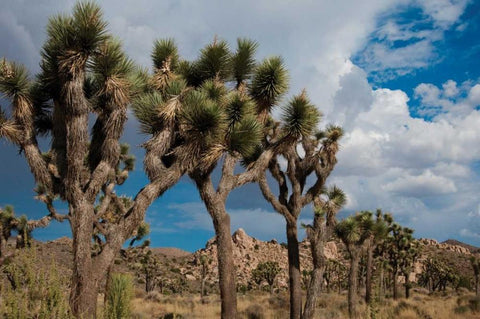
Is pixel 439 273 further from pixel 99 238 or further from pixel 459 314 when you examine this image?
pixel 99 238

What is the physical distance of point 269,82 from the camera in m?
13.8

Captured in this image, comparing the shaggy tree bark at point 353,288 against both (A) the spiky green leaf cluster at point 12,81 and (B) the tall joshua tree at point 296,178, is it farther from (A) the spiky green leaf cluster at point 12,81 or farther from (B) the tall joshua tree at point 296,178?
(A) the spiky green leaf cluster at point 12,81

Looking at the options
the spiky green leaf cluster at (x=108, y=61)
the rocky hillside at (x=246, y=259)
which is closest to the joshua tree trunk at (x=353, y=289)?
the spiky green leaf cluster at (x=108, y=61)

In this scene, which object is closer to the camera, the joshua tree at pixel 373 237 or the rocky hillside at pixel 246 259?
the joshua tree at pixel 373 237

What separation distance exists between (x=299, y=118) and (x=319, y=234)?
5292 mm

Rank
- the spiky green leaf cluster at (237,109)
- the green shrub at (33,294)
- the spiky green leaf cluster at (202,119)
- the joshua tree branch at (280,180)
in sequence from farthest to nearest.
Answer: the joshua tree branch at (280,180), the spiky green leaf cluster at (237,109), the spiky green leaf cluster at (202,119), the green shrub at (33,294)

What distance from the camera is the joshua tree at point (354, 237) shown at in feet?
67.9

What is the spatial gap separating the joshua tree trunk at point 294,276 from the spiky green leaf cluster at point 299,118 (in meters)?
3.57

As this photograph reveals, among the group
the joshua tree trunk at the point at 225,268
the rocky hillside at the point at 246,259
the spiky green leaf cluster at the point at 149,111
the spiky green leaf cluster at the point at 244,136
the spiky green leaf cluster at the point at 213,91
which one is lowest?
the rocky hillside at the point at 246,259

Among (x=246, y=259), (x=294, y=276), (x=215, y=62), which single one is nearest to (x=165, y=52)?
(x=215, y=62)

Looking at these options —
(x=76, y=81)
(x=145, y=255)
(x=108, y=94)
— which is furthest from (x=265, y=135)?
(x=145, y=255)

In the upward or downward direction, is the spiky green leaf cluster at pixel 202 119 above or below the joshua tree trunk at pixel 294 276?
above

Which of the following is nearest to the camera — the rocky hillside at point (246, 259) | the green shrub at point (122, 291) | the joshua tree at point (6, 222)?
the green shrub at point (122, 291)

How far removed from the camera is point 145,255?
3712 centimetres
